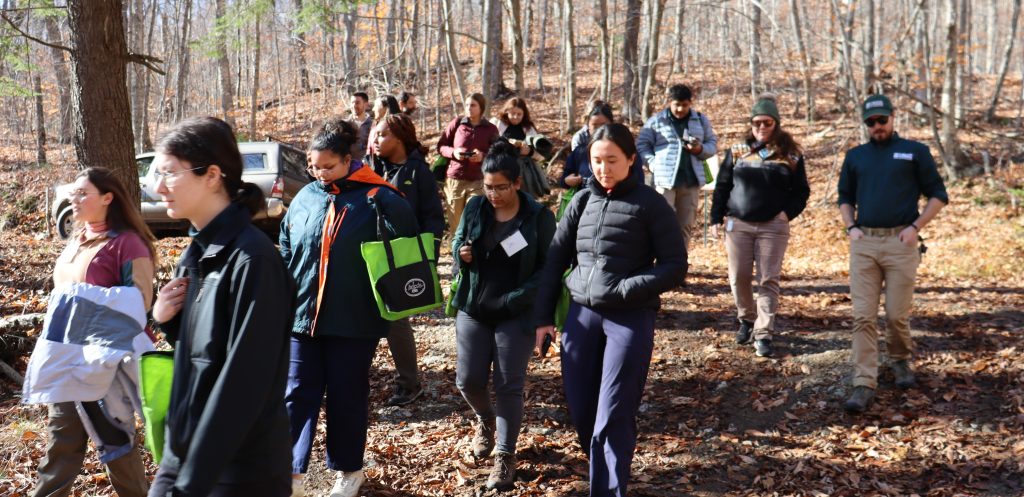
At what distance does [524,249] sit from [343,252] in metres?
1.00

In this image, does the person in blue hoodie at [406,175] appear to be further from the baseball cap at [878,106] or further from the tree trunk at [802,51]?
the tree trunk at [802,51]

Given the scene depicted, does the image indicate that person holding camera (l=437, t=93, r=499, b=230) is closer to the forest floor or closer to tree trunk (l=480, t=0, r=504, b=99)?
the forest floor

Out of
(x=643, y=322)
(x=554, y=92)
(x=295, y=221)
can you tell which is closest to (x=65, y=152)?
(x=554, y=92)

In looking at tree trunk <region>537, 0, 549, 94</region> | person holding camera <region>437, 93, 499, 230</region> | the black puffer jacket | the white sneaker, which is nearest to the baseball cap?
the black puffer jacket

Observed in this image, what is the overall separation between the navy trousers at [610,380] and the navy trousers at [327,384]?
3.55 feet

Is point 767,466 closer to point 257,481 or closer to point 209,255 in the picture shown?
point 257,481

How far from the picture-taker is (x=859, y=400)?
5.29 m

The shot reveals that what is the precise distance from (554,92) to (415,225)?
22807mm

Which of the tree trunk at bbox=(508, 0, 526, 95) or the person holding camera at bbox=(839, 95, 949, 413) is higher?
the tree trunk at bbox=(508, 0, 526, 95)

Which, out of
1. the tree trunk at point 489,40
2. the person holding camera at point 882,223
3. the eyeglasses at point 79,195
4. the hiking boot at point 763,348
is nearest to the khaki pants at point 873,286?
the person holding camera at point 882,223

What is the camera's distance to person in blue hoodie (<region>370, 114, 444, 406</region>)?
5.12 metres

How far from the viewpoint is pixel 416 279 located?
402 cm

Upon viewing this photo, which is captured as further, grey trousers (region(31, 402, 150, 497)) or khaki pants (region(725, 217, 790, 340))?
khaki pants (region(725, 217, 790, 340))

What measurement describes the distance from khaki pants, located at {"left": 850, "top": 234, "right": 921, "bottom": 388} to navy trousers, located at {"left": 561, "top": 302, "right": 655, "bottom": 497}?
251 cm
